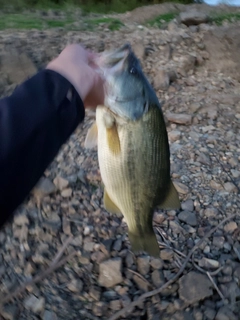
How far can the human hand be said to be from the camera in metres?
1.41

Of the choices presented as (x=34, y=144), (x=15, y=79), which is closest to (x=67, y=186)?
(x=15, y=79)

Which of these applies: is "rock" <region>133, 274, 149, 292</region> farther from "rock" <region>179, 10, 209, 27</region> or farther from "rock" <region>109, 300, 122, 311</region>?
"rock" <region>179, 10, 209, 27</region>

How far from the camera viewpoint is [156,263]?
9.04ft

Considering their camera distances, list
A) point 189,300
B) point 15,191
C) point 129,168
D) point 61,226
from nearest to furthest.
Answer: point 15,191
point 129,168
point 189,300
point 61,226

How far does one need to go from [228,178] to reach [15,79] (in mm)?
2400

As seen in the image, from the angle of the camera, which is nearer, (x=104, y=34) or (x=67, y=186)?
(x=67, y=186)

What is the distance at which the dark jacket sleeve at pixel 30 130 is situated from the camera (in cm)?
118

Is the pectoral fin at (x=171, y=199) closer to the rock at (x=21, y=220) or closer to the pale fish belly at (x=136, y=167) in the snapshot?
the pale fish belly at (x=136, y=167)

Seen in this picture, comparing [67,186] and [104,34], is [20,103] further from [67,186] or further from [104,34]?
[104,34]

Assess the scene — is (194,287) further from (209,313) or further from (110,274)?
(110,274)

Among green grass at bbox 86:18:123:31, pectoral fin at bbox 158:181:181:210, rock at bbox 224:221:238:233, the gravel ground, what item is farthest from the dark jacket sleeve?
green grass at bbox 86:18:123:31

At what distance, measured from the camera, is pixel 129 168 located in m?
1.97

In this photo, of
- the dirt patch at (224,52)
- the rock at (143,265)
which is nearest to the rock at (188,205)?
the rock at (143,265)

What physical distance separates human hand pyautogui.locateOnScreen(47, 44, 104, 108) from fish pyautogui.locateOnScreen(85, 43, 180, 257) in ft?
0.32
